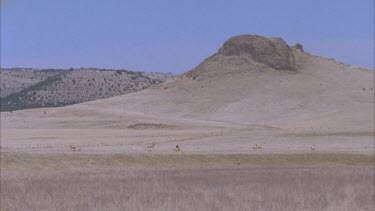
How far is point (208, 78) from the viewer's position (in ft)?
352

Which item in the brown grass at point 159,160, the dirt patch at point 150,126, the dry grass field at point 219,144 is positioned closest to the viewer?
the dry grass field at point 219,144

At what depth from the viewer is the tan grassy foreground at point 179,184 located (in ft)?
62.1

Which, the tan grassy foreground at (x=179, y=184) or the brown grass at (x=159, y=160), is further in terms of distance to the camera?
the brown grass at (x=159, y=160)

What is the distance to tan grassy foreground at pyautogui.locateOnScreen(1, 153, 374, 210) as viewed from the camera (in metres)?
18.9

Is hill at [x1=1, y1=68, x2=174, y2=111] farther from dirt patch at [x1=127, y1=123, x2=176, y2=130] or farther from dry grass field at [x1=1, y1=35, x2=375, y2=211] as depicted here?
dirt patch at [x1=127, y1=123, x2=176, y2=130]

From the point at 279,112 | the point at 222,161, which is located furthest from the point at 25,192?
the point at 279,112

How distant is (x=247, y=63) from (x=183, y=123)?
122ft

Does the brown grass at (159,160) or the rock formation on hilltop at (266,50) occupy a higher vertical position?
the rock formation on hilltop at (266,50)

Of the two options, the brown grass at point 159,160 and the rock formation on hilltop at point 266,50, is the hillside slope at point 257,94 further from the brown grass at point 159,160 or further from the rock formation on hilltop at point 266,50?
the brown grass at point 159,160

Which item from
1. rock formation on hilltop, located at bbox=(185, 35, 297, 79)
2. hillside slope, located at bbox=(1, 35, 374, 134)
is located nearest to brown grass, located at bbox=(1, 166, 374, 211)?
hillside slope, located at bbox=(1, 35, 374, 134)

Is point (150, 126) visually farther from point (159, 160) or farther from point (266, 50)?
point (266, 50)

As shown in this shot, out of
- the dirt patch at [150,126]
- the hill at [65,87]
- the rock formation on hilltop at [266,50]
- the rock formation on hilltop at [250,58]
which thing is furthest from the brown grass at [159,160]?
the hill at [65,87]

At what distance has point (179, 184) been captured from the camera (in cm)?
2428

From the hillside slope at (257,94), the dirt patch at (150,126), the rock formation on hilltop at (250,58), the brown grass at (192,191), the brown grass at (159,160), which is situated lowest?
the brown grass at (192,191)
